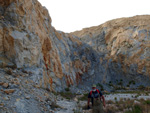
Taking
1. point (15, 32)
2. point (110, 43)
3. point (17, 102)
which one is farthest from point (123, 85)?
point (17, 102)

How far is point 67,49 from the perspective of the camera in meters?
24.3

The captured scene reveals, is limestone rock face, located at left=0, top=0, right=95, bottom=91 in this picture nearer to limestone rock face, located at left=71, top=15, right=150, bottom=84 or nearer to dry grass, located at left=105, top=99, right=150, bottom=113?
dry grass, located at left=105, top=99, right=150, bottom=113

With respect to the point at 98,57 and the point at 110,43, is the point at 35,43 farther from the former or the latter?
the point at 110,43

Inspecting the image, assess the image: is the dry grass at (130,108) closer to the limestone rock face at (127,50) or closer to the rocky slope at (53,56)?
the rocky slope at (53,56)

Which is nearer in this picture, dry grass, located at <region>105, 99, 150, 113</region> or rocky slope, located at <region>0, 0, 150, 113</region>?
dry grass, located at <region>105, 99, 150, 113</region>

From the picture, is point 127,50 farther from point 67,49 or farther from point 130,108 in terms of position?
point 130,108

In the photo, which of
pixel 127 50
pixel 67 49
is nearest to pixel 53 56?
pixel 67 49

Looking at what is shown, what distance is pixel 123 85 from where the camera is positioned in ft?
87.7

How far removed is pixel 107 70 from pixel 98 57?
12.6 feet

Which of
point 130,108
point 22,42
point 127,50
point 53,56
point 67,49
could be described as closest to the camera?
point 130,108

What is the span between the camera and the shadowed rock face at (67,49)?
10.4 metres

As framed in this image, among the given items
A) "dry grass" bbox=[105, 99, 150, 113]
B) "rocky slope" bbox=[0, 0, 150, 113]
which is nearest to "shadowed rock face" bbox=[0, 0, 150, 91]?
"rocky slope" bbox=[0, 0, 150, 113]

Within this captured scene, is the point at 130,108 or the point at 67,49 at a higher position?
the point at 67,49

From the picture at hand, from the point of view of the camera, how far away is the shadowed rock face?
10.4 meters
